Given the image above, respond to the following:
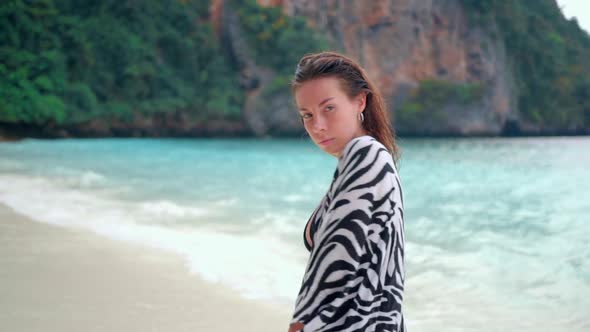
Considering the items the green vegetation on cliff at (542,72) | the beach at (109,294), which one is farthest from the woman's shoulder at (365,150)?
the green vegetation on cliff at (542,72)

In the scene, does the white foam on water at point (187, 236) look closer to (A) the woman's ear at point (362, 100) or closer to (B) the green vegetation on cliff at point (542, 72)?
(A) the woman's ear at point (362, 100)

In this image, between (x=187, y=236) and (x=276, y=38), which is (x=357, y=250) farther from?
(x=276, y=38)

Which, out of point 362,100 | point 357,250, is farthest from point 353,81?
point 357,250

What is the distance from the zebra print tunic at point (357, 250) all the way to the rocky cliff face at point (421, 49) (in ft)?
119

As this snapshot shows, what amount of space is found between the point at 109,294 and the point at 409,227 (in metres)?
4.62

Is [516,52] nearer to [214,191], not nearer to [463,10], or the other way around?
[463,10]

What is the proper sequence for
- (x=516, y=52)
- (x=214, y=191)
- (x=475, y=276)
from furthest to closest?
(x=516, y=52)
(x=214, y=191)
(x=475, y=276)

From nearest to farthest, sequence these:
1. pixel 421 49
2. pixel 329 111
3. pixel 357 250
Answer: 1. pixel 357 250
2. pixel 329 111
3. pixel 421 49

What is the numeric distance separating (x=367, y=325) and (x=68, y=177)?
1073 cm

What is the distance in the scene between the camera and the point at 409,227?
7293 millimetres

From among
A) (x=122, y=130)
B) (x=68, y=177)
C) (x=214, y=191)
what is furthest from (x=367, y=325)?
(x=122, y=130)

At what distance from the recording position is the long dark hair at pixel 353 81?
1.19m

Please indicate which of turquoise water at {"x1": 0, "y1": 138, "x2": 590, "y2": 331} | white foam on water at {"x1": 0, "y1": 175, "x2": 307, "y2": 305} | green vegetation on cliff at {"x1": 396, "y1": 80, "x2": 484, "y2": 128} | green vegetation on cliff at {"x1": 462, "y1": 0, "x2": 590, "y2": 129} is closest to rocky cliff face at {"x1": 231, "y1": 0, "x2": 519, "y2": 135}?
green vegetation on cliff at {"x1": 396, "y1": 80, "x2": 484, "y2": 128}

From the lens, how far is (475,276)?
5.00 metres
